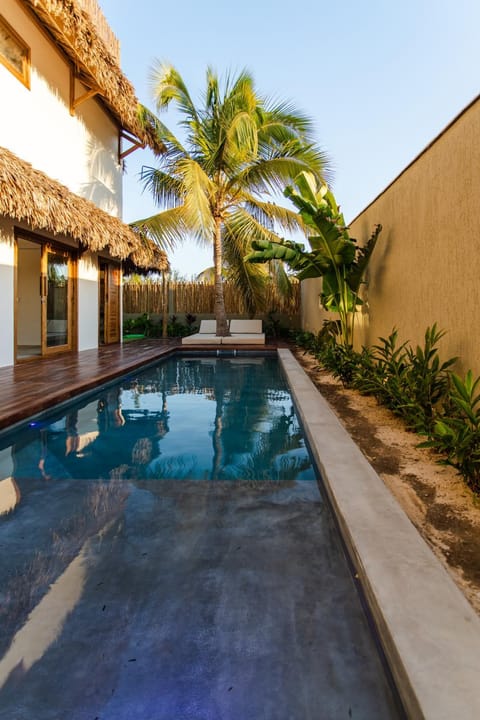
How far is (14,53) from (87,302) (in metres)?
4.73

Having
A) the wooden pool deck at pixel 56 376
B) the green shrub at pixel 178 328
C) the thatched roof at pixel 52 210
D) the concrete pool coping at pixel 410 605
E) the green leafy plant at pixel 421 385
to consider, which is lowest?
the concrete pool coping at pixel 410 605

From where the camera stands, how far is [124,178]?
42.3 ft

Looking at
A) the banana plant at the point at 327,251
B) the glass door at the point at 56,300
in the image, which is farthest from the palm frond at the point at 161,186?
the banana plant at the point at 327,251

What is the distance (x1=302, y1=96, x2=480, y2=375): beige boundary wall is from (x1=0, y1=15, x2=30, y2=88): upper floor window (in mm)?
6013

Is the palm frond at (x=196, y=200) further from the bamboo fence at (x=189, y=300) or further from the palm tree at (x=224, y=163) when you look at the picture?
the bamboo fence at (x=189, y=300)

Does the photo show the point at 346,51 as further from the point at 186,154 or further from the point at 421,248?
the point at 421,248

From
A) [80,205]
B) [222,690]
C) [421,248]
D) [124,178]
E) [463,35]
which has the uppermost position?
[463,35]

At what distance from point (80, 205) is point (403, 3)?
10298 millimetres

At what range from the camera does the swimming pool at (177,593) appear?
140cm

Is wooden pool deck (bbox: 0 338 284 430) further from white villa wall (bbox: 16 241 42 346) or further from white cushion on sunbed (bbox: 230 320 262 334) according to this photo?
white cushion on sunbed (bbox: 230 320 262 334)

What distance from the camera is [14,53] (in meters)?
7.77

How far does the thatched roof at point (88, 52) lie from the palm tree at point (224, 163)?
3.60 ft

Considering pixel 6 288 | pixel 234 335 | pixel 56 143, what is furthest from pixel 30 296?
pixel 234 335

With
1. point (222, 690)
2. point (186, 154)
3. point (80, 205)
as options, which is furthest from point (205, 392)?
point (186, 154)
